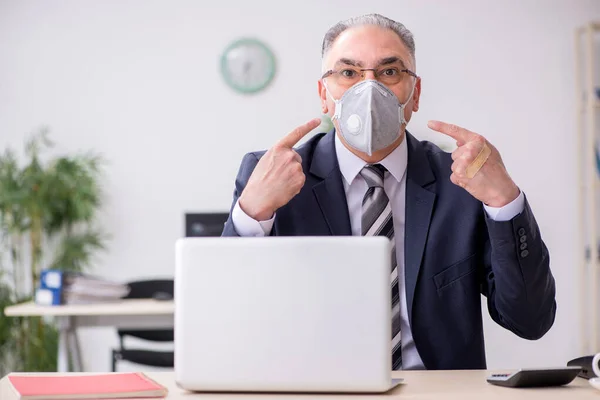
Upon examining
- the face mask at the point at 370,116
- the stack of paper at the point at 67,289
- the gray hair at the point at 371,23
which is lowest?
the stack of paper at the point at 67,289

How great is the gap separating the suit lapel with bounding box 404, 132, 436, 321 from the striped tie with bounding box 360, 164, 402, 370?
34 millimetres

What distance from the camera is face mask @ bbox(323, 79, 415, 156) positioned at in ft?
5.30

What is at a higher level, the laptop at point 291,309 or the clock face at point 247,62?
the clock face at point 247,62

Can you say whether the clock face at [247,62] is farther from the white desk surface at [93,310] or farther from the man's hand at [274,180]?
the man's hand at [274,180]

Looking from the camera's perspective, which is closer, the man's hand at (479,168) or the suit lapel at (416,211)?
the man's hand at (479,168)

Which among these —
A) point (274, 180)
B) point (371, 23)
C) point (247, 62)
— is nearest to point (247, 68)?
point (247, 62)

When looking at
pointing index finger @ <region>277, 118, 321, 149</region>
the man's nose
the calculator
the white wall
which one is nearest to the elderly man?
the man's nose

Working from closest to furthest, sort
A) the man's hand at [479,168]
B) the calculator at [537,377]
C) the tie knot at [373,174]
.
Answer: the calculator at [537,377]
the man's hand at [479,168]
the tie knot at [373,174]

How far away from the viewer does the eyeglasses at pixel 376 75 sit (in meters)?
1.70

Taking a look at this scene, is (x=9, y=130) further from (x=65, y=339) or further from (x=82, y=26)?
(x=65, y=339)

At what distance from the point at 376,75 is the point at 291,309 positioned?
748mm

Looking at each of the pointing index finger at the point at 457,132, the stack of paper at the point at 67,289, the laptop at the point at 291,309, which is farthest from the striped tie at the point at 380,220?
the stack of paper at the point at 67,289

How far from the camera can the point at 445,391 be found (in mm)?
1207

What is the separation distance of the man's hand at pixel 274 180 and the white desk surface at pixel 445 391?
37 centimetres
